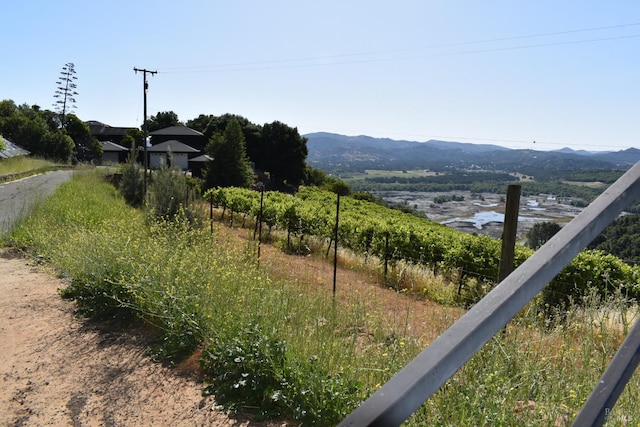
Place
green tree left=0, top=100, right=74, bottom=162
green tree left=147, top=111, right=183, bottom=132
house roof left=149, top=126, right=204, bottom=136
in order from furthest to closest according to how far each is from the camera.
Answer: green tree left=147, top=111, right=183, bottom=132 → house roof left=149, top=126, right=204, bottom=136 → green tree left=0, top=100, right=74, bottom=162

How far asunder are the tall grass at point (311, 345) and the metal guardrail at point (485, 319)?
1460mm

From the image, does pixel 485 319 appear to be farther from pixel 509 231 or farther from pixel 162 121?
pixel 162 121

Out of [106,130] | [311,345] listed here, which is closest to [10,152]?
[311,345]

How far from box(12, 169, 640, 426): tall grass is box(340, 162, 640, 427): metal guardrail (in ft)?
4.79

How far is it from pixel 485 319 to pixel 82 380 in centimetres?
419

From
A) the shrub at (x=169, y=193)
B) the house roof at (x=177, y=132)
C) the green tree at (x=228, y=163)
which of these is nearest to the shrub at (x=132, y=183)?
the shrub at (x=169, y=193)

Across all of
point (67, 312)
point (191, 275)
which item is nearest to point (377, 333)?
point (191, 275)

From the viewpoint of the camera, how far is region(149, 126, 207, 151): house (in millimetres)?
57241

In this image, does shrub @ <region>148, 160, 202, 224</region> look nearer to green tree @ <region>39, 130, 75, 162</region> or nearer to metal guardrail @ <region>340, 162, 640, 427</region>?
metal guardrail @ <region>340, 162, 640, 427</region>

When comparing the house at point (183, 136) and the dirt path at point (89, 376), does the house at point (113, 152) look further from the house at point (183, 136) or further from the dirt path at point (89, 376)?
the dirt path at point (89, 376)

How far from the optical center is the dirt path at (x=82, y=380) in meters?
3.38

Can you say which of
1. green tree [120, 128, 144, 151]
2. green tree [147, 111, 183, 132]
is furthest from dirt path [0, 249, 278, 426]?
green tree [147, 111, 183, 132]

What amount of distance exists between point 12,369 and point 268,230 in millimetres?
13303

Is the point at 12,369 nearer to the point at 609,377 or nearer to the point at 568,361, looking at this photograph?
the point at 568,361
